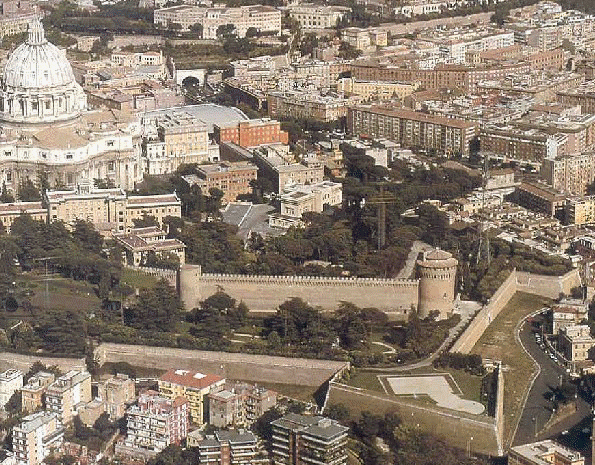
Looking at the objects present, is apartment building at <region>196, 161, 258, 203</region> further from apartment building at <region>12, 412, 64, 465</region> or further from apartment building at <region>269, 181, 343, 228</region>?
apartment building at <region>12, 412, 64, 465</region>

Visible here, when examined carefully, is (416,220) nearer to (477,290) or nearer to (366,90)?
(477,290)

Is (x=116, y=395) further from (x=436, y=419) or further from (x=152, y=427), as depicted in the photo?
(x=436, y=419)

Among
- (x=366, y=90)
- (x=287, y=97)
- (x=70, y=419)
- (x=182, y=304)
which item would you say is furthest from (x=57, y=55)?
(x=70, y=419)

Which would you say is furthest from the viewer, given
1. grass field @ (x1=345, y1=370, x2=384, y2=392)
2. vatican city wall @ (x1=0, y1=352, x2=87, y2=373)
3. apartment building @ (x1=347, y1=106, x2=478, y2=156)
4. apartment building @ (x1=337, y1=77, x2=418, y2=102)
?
apartment building @ (x1=337, y1=77, x2=418, y2=102)

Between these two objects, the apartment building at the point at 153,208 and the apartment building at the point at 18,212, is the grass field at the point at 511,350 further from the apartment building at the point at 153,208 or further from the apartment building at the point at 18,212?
the apartment building at the point at 18,212

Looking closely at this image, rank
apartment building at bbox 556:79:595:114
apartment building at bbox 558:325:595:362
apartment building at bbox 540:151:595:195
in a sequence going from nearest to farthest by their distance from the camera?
apartment building at bbox 558:325:595:362 < apartment building at bbox 540:151:595:195 < apartment building at bbox 556:79:595:114

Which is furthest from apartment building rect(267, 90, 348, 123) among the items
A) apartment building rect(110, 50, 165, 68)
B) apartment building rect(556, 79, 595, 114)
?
apartment building rect(110, 50, 165, 68)

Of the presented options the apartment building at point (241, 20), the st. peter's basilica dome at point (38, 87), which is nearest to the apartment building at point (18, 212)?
the st. peter's basilica dome at point (38, 87)

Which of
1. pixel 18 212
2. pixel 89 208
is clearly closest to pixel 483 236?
pixel 89 208
